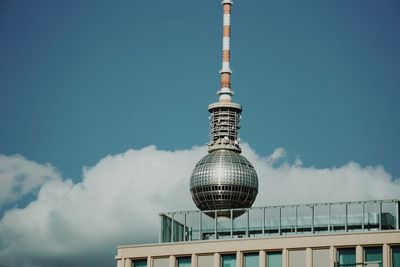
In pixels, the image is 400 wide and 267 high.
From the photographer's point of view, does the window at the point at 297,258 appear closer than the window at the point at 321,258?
No

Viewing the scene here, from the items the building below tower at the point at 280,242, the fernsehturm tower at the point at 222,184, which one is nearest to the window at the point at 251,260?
the building below tower at the point at 280,242

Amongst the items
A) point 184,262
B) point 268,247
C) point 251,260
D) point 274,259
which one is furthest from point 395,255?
point 184,262

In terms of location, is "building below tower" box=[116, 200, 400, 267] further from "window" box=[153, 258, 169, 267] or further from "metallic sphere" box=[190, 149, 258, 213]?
"metallic sphere" box=[190, 149, 258, 213]

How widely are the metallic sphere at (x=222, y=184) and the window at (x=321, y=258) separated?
3488 inches

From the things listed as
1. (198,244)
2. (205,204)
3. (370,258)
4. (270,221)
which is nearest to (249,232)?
(270,221)

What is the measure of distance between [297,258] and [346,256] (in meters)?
4.14

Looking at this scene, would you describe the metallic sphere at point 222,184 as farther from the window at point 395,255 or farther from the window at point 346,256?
the window at point 395,255

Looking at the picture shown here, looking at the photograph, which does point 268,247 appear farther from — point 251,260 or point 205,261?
point 205,261

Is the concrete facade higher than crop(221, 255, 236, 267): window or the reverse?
higher

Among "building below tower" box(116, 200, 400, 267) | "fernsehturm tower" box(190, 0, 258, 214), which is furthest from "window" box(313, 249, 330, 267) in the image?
"fernsehturm tower" box(190, 0, 258, 214)

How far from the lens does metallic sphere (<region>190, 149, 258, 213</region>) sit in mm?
192375

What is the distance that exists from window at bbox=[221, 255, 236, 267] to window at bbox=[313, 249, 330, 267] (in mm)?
7141

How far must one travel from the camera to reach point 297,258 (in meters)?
102

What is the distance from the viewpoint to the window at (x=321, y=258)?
331 feet
